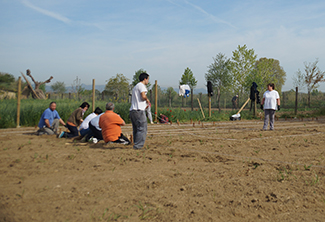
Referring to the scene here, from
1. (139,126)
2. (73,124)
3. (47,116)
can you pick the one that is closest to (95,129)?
(73,124)

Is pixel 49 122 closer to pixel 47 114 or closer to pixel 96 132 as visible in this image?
pixel 47 114

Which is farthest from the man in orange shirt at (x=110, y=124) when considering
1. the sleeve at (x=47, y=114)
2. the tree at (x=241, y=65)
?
the tree at (x=241, y=65)

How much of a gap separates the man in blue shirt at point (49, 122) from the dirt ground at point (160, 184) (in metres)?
2.16

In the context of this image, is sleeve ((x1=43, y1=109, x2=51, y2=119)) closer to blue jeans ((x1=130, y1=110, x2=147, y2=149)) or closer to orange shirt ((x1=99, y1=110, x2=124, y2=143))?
orange shirt ((x1=99, y1=110, x2=124, y2=143))

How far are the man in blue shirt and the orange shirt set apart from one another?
7.63 ft

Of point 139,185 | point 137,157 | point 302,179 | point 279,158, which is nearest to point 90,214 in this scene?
point 139,185

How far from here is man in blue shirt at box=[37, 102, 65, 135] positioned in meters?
8.21

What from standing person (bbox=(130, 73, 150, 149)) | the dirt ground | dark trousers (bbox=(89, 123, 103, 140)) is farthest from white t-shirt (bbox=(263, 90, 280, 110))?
dark trousers (bbox=(89, 123, 103, 140))

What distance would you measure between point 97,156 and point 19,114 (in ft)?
24.9

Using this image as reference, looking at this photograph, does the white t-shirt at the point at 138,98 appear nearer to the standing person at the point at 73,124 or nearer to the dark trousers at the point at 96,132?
the dark trousers at the point at 96,132

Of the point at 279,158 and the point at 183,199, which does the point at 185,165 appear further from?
the point at 279,158

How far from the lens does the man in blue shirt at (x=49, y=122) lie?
8211 millimetres

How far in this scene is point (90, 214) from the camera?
2781 mm

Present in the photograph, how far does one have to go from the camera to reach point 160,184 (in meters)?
3.79
